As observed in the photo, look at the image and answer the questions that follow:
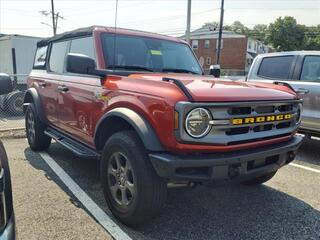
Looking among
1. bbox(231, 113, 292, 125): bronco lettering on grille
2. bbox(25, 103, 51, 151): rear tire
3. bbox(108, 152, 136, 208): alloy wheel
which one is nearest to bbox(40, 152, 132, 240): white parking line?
bbox(108, 152, 136, 208): alloy wheel

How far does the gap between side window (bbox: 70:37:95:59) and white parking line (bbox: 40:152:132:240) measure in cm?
164

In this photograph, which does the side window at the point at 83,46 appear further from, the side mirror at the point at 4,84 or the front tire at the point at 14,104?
the front tire at the point at 14,104

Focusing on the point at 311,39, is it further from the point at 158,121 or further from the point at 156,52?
the point at 158,121

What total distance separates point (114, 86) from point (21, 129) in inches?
225

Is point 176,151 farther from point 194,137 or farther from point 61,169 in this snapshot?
point 61,169

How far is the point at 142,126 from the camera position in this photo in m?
3.33

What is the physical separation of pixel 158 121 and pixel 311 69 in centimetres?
455

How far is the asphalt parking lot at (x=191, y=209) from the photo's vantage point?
3.56 meters

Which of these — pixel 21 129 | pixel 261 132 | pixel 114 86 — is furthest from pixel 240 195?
pixel 21 129

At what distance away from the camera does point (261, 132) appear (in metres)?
3.55

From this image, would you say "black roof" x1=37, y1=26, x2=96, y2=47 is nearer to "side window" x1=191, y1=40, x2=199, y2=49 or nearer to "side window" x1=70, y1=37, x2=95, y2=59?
"side window" x1=70, y1=37, x2=95, y2=59

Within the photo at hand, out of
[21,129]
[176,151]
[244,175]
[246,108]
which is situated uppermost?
[246,108]

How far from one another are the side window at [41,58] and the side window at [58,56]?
318 millimetres

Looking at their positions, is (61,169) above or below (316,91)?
below
